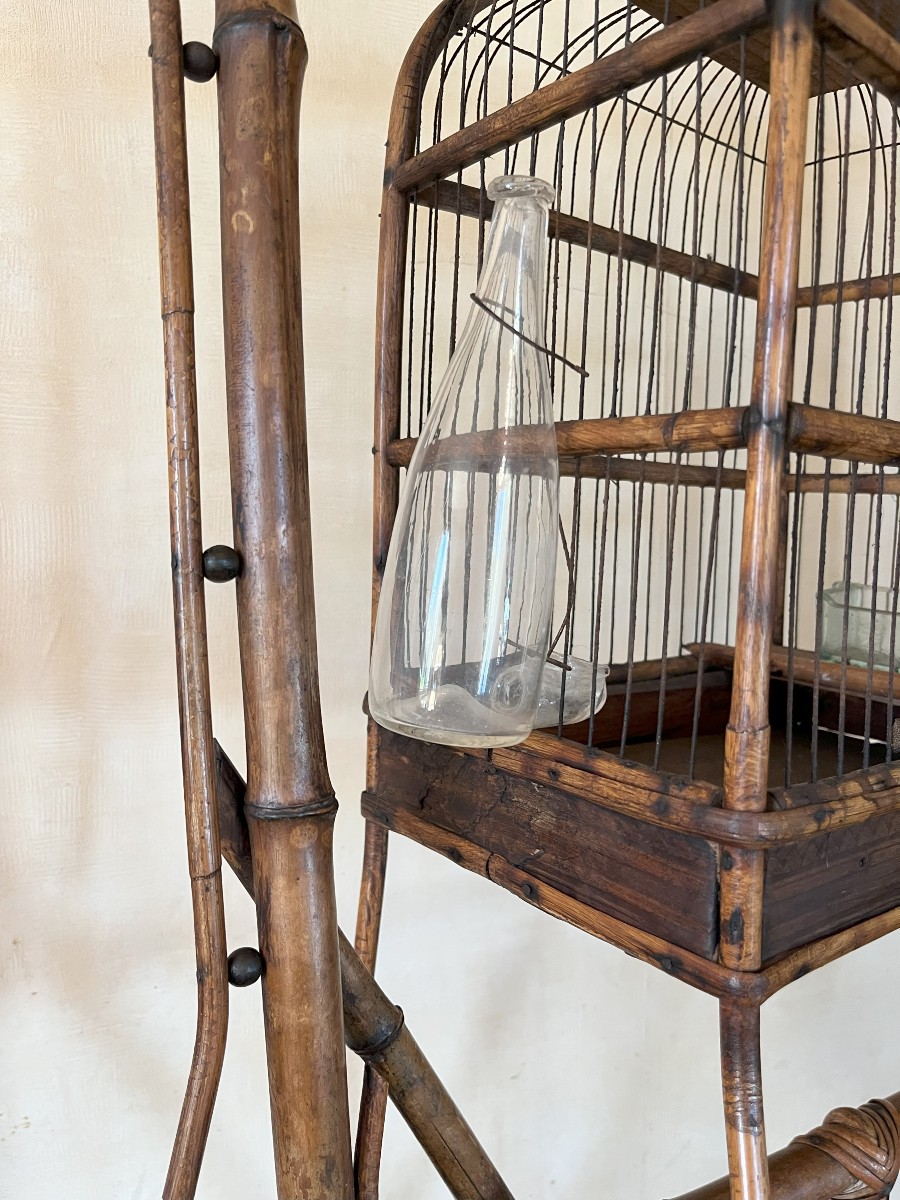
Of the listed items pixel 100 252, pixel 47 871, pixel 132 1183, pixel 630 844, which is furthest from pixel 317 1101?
pixel 100 252

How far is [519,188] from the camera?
0.59 metres

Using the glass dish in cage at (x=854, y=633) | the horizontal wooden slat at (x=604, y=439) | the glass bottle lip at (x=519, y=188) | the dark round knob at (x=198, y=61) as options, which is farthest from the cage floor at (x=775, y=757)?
the dark round knob at (x=198, y=61)

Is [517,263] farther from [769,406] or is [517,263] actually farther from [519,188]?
[769,406]

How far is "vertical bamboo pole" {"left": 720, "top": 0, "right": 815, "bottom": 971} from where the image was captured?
487 millimetres

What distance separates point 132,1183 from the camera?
1.05 m

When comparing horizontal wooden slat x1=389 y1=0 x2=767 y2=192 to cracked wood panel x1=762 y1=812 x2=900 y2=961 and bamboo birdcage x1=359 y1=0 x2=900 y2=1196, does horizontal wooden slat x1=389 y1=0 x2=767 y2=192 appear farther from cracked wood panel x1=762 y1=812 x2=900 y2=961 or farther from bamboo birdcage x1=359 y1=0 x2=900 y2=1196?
cracked wood panel x1=762 y1=812 x2=900 y2=961

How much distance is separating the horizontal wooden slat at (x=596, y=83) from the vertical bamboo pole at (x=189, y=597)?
Answer: 225 mm

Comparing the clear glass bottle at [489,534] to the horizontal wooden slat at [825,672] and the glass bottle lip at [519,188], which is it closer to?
the glass bottle lip at [519,188]

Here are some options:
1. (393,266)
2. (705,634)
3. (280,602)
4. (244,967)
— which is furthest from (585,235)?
(244,967)

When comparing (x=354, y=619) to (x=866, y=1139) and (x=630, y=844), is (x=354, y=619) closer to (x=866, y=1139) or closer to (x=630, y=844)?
(x=630, y=844)

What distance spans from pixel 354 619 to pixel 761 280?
0.75 meters

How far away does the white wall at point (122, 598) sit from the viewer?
92 cm

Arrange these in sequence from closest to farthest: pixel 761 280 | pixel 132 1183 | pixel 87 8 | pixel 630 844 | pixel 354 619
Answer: pixel 761 280
pixel 630 844
pixel 87 8
pixel 132 1183
pixel 354 619

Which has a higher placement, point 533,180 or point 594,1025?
point 533,180
